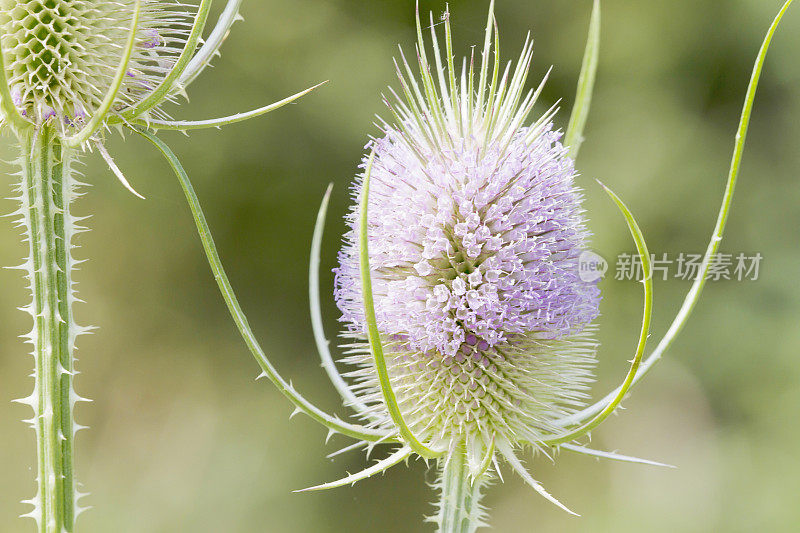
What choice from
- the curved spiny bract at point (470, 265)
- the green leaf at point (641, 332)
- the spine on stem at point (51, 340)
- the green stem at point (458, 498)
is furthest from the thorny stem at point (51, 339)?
the green leaf at point (641, 332)

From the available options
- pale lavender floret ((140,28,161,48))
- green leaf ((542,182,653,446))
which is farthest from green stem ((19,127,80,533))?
green leaf ((542,182,653,446))

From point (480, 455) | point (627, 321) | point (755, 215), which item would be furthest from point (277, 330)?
point (480, 455)

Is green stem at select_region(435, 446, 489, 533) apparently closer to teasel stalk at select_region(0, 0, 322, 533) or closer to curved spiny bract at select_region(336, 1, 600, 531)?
curved spiny bract at select_region(336, 1, 600, 531)

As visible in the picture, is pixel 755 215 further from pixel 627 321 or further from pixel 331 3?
pixel 331 3

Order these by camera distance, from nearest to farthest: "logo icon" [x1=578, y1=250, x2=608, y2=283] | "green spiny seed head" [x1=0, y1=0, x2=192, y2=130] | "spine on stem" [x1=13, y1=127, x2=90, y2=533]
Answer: "spine on stem" [x1=13, y1=127, x2=90, y2=533] < "green spiny seed head" [x1=0, y1=0, x2=192, y2=130] < "logo icon" [x1=578, y1=250, x2=608, y2=283]

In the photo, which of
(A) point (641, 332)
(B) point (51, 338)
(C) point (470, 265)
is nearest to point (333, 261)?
(C) point (470, 265)

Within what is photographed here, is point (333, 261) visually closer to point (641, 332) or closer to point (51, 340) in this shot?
point (51, 340)

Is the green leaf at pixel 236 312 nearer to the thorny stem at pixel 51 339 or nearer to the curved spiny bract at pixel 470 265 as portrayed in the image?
the curved spiny bract at pixel 470 265
